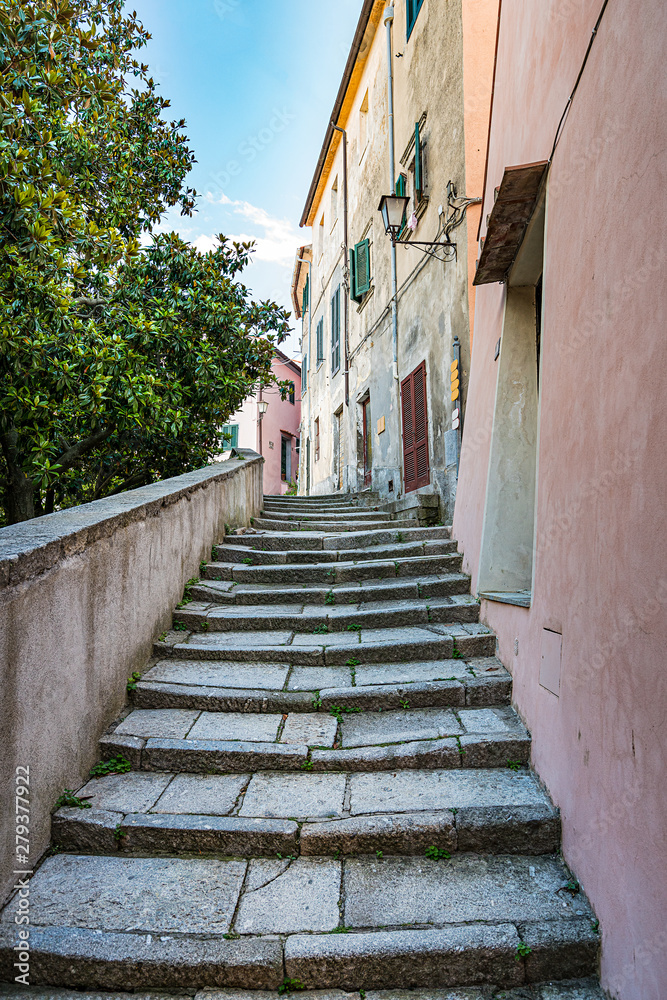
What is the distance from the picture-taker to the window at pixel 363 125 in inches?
463

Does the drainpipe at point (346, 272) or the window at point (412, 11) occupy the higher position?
the window at point (412, 11)

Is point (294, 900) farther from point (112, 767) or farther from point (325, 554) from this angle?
point (325, 554)

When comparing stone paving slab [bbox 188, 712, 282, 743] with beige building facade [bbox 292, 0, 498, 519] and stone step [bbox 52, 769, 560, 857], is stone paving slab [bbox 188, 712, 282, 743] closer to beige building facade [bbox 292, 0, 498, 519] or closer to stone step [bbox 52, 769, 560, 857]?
stone step [bbox 52, 769, 560, 857]

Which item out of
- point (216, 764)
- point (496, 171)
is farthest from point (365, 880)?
point (496, 171)

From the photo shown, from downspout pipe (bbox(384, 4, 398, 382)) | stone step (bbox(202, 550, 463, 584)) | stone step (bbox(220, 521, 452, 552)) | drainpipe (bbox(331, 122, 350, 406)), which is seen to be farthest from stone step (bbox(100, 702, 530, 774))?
drainpipe (bbox(331, 122, 350, 406))

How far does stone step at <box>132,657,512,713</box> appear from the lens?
3490 millimetres

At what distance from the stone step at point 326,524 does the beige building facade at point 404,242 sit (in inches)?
16.2

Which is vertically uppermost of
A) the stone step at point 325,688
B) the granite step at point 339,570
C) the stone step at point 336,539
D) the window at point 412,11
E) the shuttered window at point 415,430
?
the window at point 412,11

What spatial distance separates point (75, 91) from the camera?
245 inches

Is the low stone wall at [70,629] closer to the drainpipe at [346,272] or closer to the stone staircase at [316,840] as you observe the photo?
the stone staircase at [316,840]

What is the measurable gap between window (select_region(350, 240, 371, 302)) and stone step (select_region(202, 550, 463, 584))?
7.15 meters

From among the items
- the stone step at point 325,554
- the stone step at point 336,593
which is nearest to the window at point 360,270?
the stone step at point 325,554

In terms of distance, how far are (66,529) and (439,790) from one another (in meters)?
2.06

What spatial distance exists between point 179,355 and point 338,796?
5.28m
